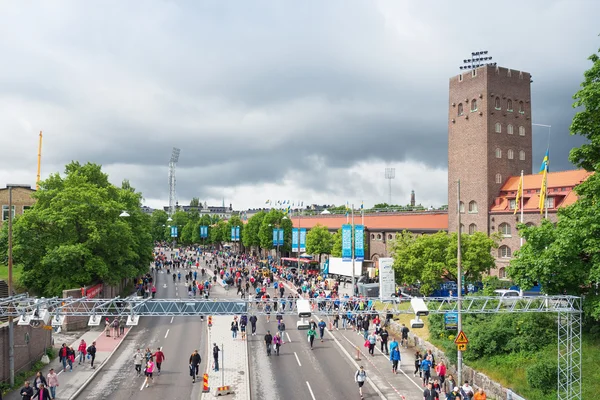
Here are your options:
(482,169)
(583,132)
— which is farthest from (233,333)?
(482,169)

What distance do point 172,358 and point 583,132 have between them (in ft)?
82.7

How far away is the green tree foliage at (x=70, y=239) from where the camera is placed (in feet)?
122

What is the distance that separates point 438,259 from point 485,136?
73.6ft

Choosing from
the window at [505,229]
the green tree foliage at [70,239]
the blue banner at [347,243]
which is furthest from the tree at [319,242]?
the green tree foliage at [70,239]

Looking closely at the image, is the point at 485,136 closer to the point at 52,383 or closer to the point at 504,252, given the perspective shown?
the point at 504,252

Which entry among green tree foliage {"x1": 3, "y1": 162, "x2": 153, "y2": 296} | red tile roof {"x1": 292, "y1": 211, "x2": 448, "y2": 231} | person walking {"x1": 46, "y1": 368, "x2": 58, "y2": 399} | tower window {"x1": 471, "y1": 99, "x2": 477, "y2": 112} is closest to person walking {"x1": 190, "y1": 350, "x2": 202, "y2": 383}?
person walking {"x1": 46, "y1": 368, "x2": 58, "y2": 399}

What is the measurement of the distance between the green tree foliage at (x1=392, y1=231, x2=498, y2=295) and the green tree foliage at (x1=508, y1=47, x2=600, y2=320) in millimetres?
16210

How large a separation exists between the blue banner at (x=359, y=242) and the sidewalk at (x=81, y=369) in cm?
1988

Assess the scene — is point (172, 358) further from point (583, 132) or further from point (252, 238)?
point (252, 238)

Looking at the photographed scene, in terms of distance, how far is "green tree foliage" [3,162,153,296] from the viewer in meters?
37.3

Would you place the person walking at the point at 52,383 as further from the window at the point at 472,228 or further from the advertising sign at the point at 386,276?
the window at the point at 472,228

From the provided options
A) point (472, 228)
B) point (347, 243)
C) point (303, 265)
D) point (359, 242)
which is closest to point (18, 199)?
point (303, 265)

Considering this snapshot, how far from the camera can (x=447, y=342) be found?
28.1m

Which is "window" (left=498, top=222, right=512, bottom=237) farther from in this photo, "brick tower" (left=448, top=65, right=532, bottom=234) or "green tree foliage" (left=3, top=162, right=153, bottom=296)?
"green tree foliage" (left=3, top=162, right=153, bottom=296)
